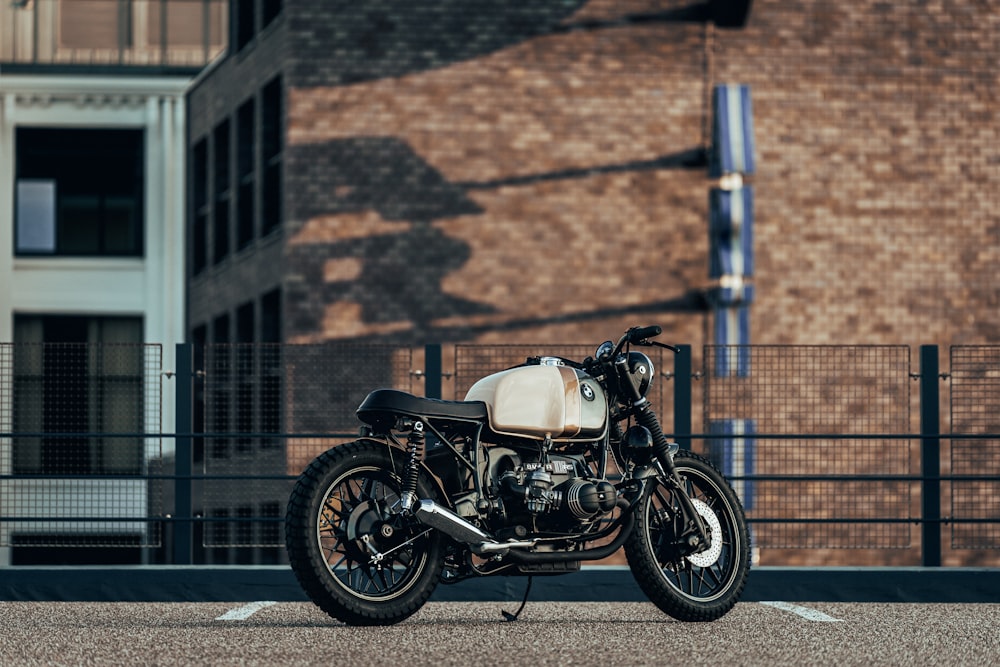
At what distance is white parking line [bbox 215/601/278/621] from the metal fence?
1.16 meters

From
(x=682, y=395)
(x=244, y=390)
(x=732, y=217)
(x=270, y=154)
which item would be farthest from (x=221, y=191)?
(x=682, y=395)

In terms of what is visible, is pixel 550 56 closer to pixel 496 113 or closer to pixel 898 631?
pixel 496 113

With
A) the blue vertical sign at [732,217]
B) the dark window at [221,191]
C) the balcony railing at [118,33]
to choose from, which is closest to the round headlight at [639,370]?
the blue vertical sign at [732,217]

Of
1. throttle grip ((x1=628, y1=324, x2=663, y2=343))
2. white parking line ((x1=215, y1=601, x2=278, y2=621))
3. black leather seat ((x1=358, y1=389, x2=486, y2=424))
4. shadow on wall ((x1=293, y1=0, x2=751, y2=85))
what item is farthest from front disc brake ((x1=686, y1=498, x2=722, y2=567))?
shadow on wall ((x1=293, y1=0, x2=751, y2=85))

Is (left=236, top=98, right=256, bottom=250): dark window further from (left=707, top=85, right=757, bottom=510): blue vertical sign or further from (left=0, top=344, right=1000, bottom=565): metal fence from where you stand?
(left=0, top=344, right=1000, bottom=565): metal fence

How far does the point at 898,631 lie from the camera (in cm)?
917

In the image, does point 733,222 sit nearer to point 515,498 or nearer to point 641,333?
point 641,333

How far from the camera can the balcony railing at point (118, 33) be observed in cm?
3381

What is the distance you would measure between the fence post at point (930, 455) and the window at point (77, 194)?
23374 mm

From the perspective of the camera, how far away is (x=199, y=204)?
30.3 metres

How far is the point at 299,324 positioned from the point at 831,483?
31.0ft

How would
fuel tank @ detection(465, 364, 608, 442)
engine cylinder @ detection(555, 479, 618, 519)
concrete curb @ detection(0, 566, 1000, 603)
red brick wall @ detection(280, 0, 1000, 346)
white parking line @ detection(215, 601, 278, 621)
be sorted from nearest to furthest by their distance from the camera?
1. fuel tank @ detection(465, 364, 608, 442)
2. engine cylinder @ detection(555, 479, 618, 519)
3. white parking line @ detection(215, 601, 278, 621)
4. concrete curb @ detection(0, 566, 1000, 603)
5. red brick wall @ detection(280, 0, 1000, 346)

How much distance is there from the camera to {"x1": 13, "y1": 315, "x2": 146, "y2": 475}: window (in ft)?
41.6

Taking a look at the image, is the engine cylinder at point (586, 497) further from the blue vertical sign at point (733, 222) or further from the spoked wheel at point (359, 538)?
the blue vertical sign at point (733, 222)
